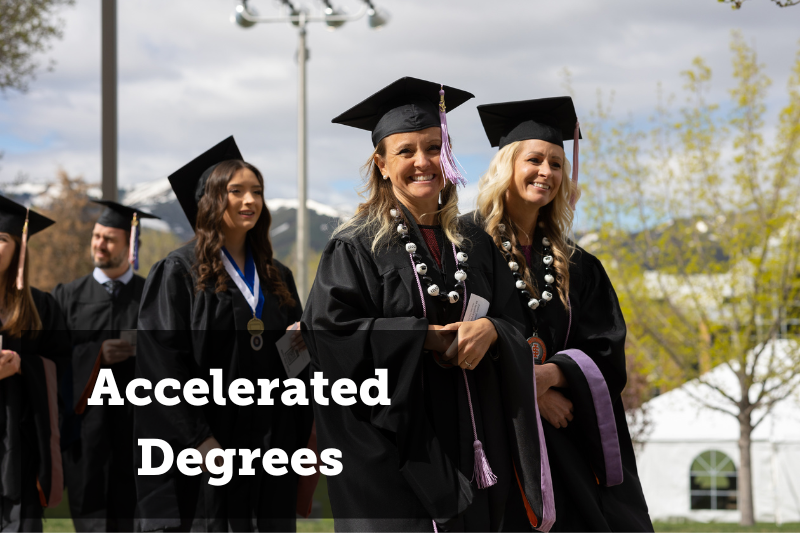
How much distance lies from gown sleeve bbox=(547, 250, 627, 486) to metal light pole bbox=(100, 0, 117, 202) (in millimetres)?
3413

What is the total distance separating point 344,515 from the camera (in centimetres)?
265

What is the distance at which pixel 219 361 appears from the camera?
3684 mm

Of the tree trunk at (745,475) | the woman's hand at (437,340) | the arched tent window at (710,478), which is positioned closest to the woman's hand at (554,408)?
the woman's hand at (437,340)

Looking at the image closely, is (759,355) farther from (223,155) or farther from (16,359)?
(16,359)

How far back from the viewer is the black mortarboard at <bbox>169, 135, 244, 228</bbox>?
402 centimetres

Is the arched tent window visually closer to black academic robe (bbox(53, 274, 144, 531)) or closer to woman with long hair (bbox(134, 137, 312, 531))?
black academic robe (bbox(53, 274, 144, 531))

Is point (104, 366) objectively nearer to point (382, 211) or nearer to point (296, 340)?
point (296, 340)

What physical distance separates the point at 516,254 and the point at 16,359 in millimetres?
2821

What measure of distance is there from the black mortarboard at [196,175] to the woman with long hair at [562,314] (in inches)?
57.6

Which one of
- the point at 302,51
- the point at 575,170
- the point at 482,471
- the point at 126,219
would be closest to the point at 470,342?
the point at 482,471

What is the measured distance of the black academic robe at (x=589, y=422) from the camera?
9.84 feet

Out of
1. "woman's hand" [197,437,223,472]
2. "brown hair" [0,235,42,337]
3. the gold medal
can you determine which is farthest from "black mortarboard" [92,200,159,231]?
"woman's hand" [197,437,223,472]

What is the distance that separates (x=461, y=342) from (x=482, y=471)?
455 mm

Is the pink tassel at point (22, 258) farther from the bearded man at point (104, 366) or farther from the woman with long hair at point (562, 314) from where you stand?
the woman with long hair at point (562, 314)
